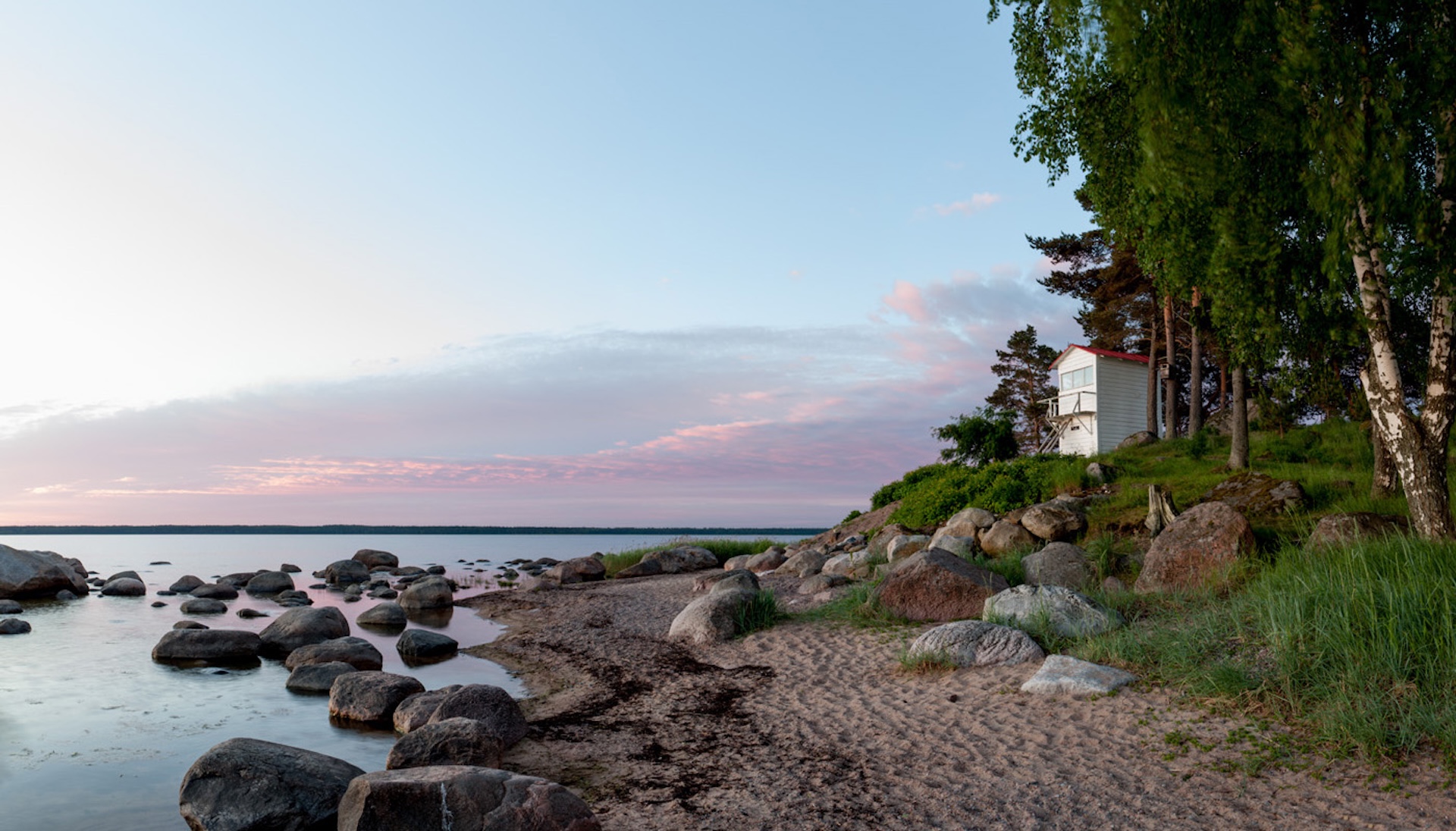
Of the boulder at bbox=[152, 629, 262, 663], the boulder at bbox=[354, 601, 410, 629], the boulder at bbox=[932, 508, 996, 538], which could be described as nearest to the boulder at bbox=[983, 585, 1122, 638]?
the boulder at bbox=[932, 508, 996, 538]

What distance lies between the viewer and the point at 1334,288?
30.9ft

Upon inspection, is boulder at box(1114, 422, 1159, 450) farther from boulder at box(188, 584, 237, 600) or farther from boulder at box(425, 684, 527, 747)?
boulder at box(188, 584, 237, 600)

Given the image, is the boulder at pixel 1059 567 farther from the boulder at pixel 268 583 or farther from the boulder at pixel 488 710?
the boulder at pixel 268 583

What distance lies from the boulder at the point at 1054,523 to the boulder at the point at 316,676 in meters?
12.9

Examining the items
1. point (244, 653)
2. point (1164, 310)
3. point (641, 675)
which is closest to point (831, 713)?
point (641, 675)

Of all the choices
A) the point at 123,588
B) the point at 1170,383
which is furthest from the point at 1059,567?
the point at 123,588

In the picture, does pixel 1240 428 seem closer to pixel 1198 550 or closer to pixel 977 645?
pixel 1198 550

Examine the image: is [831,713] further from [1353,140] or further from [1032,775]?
[1353,140]

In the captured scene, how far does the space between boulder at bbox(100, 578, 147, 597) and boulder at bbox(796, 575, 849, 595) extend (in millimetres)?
23155

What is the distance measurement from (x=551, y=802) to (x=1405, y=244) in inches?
439

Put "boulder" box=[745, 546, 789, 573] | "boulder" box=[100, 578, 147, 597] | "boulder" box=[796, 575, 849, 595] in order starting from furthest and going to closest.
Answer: "boulder" box=[100, 578, 147, 597] → "boulder" box=[745, 546, 789, 573] → "boulder" box=[796, 575, 849, 595]

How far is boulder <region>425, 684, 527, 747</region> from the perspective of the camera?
827cm

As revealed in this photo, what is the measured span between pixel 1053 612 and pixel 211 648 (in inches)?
533

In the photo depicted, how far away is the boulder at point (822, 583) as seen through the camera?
16.2 m
